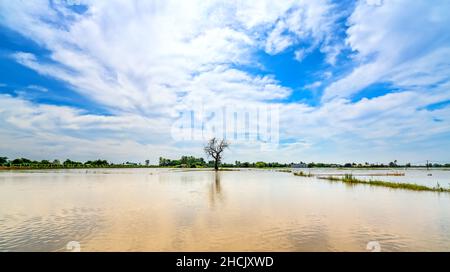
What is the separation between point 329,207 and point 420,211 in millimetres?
4475

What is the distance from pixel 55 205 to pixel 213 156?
234 feet

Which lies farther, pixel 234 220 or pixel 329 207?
pixel 329 207

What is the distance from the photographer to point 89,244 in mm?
7891

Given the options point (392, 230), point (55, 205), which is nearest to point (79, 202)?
point (55, 205)

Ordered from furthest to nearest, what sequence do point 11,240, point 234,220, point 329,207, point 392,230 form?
point 329,207, point 234,220, point 392,230, point 11,240

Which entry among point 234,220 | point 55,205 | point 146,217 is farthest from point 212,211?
point 55,205

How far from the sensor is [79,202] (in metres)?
15.7
